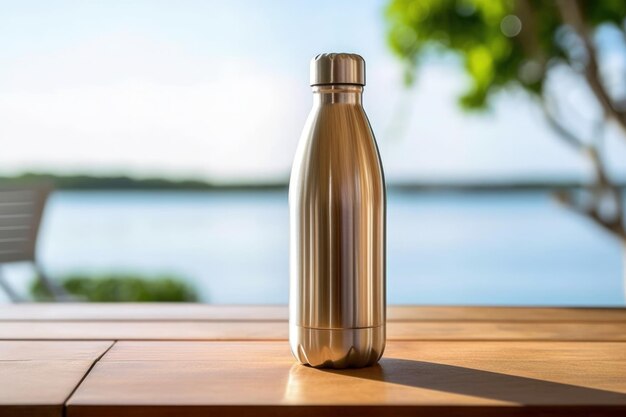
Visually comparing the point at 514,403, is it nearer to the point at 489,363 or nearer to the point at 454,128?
the point at 489,363

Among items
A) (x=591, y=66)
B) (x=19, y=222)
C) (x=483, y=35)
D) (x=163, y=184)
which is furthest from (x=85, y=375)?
(x=163, y=184)

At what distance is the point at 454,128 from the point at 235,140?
4097mm

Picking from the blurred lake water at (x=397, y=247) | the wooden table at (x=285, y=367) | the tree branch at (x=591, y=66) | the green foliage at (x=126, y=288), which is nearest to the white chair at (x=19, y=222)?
the blurred lake water at (x=397, y=247)

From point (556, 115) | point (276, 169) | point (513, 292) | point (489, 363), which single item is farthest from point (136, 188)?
point (489, 363)

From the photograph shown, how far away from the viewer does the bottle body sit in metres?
0.62

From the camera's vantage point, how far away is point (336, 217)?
620 mm

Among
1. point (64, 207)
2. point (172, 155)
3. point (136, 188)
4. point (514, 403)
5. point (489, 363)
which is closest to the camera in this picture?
point (514, 403)

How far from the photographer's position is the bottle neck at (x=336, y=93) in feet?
2.12

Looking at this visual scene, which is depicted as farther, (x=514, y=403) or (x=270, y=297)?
(x=270, y=297)

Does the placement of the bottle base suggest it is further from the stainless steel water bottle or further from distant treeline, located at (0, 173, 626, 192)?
distant treeline, located at (0, 173, 626, 192)

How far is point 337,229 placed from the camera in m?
0.62

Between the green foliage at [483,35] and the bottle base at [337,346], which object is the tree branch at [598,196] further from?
the bottle base at [337,346]

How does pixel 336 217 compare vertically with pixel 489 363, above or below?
above

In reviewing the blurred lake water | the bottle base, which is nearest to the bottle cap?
the bottle base
